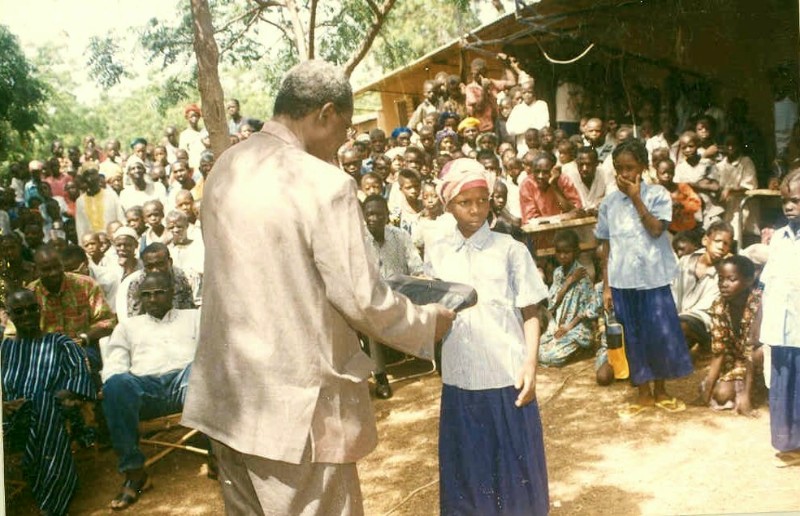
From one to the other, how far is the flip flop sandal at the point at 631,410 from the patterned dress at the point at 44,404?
324 cm

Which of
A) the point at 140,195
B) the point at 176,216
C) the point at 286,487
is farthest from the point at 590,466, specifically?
the point at 140,195

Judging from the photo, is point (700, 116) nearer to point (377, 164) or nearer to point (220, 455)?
point (377, 164)

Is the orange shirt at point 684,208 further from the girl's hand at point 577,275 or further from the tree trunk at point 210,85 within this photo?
the tree trunk at point 210,85

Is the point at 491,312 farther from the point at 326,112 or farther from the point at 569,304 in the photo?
the point at 569,304

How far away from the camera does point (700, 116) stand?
17.7 ft

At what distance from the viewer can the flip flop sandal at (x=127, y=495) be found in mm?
3752

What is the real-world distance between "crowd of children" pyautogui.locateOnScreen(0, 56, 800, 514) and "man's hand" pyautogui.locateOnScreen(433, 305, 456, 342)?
57 cm

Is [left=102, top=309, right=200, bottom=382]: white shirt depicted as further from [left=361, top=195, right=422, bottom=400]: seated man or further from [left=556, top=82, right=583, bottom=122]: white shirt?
[left=556, top=82, right=583, bottom=122]: white shirt

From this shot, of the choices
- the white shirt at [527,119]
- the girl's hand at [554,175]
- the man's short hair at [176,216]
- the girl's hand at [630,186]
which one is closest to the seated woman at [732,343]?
the girl's hand at [630,186]

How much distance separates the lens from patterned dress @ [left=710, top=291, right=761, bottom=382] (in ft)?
12.6

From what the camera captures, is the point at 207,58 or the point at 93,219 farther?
the point at 93,219

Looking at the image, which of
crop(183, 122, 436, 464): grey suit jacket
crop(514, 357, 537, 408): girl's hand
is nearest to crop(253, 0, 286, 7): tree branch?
crop(183, 122, 436, 464): grey suit jacket

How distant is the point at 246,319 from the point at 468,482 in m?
1.28

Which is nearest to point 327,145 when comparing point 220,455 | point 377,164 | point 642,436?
point 220,455
